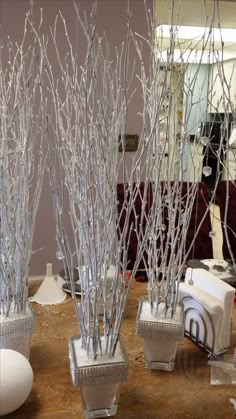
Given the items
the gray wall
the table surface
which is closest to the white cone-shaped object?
the table surface

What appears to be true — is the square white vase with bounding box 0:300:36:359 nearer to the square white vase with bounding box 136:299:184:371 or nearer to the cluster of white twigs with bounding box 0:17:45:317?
the cluster of white twigs with bounding box 0:17:45:317

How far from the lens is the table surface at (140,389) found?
82cm

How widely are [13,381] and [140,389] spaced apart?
294 millimetres

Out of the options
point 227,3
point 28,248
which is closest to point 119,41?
point 227,3

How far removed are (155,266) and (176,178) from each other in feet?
0.79

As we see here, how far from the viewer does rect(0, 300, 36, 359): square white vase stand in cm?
93

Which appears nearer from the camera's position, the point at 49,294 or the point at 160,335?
the point at 160,335

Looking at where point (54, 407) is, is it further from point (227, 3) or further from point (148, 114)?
point (227, 3)

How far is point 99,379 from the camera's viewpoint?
788 millimetres

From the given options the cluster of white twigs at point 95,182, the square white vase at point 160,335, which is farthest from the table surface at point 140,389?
the cluster of white twigs at point 95,182

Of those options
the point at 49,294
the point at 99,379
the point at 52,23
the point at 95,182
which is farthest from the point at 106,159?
the point at 52,23

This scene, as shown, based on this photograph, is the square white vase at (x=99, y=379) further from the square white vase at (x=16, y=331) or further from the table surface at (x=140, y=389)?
the square white vase at (x=16, y=331)

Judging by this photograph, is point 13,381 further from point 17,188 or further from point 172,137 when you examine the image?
point 172,137

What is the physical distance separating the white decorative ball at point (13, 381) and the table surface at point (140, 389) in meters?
0.04
